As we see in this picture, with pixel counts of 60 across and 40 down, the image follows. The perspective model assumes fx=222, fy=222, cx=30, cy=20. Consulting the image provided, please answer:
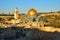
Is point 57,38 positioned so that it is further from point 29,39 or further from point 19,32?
point 19,32

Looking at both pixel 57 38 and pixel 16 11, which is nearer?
pixel 57 38

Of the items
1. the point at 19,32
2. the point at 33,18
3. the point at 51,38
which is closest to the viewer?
the point at 51,38

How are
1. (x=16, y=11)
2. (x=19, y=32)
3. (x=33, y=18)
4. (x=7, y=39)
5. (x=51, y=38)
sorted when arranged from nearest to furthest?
(x=51, y=38)
(x=7, y=39)
(x=19, y=32)
(x=33, y=18)
(x=16, y=11)

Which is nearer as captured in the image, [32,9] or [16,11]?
[32,9]

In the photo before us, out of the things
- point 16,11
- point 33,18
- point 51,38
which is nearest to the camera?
point 51,38

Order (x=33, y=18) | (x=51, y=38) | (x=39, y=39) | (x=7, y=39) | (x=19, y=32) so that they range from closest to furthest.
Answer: (x=39, y=39)
(x=51, y=38)
(x=7, y=39)
(x=19, y=32)
(x=33, y=18)

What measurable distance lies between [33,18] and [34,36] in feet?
80.3

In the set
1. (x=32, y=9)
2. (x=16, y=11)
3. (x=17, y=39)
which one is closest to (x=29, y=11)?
(x=32, y=9)

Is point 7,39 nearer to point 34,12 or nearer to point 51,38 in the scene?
point 51,38

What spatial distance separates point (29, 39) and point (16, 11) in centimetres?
3046


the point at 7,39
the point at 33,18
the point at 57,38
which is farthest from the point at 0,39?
the point at 33,18

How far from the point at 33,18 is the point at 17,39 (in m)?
21.6

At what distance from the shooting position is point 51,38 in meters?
17.6

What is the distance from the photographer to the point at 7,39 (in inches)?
744
